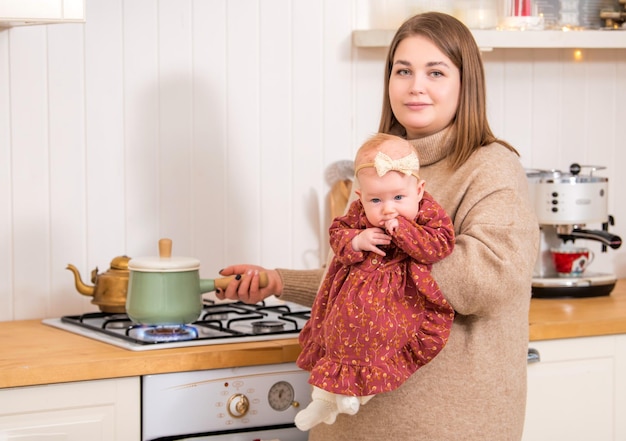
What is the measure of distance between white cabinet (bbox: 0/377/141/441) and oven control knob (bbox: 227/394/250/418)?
0.61 ft

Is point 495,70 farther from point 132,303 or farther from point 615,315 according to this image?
point 132,303

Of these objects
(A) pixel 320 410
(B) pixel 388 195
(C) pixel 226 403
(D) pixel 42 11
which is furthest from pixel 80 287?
(B) pixel 388 195

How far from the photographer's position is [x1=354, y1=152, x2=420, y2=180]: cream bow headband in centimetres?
152

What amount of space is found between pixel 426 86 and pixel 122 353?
77cm

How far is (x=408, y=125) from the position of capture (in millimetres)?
1774

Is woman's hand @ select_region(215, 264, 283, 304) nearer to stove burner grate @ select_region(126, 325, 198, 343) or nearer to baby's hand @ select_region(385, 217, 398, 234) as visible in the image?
stove burner grate @ select_region(126, 325, 198, 343)

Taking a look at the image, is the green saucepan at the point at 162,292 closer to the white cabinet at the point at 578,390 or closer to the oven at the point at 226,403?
the oven at the point at 226,403

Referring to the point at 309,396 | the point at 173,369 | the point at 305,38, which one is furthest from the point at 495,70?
the point at 173,369

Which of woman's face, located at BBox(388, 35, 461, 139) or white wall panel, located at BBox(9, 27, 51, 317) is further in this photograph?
white wall panel, located at BBox(9, 27, 51, 317)

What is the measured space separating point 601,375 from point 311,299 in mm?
703

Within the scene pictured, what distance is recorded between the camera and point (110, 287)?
220 centimetres

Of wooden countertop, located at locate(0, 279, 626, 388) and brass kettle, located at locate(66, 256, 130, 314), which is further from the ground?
brass kettle, located at locate(66, 256, 130, 314)

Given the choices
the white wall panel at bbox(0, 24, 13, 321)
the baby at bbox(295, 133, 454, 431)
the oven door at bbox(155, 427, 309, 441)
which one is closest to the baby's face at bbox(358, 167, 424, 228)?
the baby at bbox(295, 133, 454, 431)

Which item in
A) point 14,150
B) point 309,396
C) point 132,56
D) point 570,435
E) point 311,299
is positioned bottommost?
point 570,435
